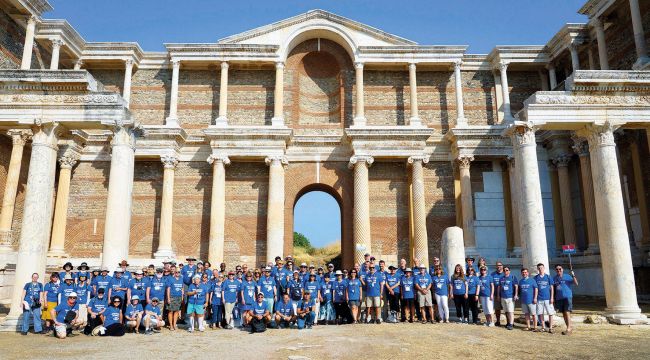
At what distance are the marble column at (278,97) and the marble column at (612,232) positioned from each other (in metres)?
13.9

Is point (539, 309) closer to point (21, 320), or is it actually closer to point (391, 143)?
point (391, 143)

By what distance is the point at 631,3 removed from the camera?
21156mm

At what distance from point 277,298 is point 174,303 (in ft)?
9.96

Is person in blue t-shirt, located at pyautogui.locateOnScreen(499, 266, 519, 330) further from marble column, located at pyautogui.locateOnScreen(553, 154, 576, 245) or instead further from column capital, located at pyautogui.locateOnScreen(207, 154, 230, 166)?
column capital, located at pyautogui.locateOnScreen(207, 154, 230, 166)

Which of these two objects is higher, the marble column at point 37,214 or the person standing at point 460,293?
the marble column at point 37,214

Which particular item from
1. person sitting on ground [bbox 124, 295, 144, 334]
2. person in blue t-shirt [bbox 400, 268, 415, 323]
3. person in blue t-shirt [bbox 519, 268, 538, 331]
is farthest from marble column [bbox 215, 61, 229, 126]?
person in blue t-shirt [bbox 519, 268, 538, 331]

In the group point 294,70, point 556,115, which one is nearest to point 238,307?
point 556,115

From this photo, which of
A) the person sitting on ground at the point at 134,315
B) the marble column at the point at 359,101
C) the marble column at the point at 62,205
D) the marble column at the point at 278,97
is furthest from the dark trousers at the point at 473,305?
the marble column at the point at 62,205

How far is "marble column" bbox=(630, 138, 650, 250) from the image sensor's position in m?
20.7

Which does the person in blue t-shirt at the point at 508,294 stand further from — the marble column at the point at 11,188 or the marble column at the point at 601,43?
the marble column at the point at 11,188

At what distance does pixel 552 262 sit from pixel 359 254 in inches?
366

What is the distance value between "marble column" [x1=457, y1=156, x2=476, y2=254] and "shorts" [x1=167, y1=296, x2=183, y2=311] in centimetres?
1480

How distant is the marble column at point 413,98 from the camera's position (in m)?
25.3

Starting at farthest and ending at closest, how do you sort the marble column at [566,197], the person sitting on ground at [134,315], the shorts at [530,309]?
the marble column at [566,197], the shorts at [530,309], the person sitting on ground at [134,315]
